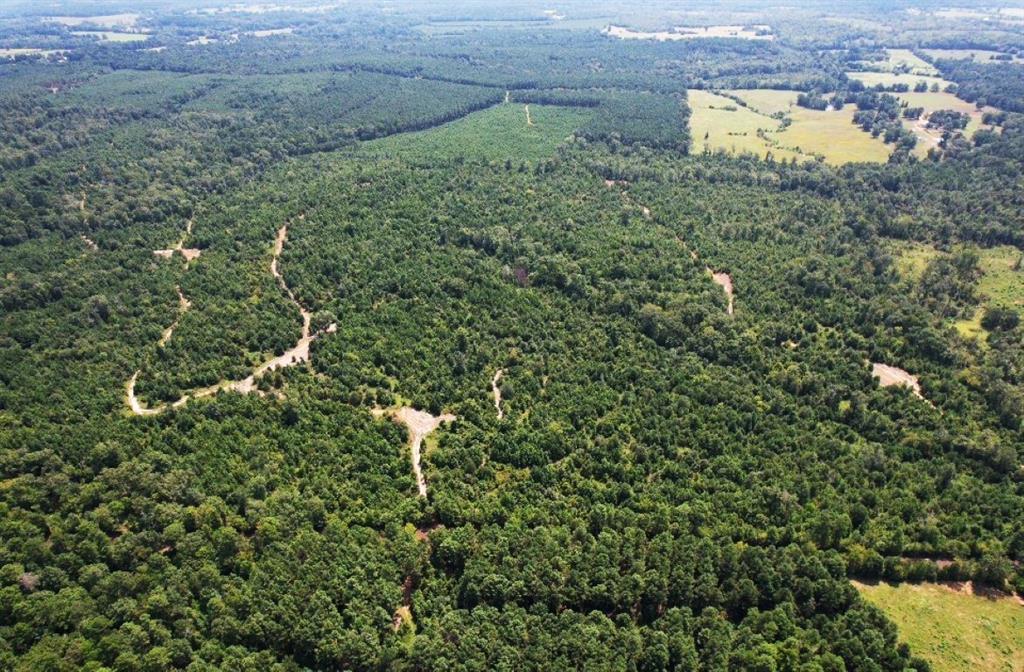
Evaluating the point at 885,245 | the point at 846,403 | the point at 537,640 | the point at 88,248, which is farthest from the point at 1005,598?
the point at 88,248

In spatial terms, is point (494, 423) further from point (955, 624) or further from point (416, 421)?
point (955, 624)

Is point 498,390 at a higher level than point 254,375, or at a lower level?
lower

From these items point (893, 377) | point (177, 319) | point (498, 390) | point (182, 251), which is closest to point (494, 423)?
point (498, 390)

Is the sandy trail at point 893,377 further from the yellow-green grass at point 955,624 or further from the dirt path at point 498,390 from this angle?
the dirt path at point 498,390

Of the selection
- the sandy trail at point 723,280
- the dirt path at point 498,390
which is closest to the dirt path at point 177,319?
the dirt path at point 498,390

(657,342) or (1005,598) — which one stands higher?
(657,342)

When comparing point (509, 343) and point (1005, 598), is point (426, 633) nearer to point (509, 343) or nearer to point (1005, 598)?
point (509, 343)
